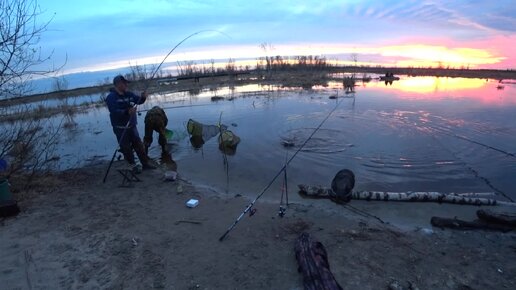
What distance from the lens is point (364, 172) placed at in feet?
28.2

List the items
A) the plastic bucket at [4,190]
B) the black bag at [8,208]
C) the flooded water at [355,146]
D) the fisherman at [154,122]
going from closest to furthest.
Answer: the black bag at [8,208] < the plastic bucket at [4,190] < the flooded water at [355,146] < the fisherman at [154,122]

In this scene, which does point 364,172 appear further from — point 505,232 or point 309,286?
point 309,286

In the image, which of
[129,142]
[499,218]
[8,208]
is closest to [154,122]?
[129,142]

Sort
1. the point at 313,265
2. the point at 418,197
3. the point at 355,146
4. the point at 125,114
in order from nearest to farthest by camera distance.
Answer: the point at 313,265 → the point at 418,197 → the point at 125,114 → the point at 355,146

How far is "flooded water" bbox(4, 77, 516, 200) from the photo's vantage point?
8.16m

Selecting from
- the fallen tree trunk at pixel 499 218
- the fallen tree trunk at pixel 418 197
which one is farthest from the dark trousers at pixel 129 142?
the fallen tree trunk at pixel 499 218

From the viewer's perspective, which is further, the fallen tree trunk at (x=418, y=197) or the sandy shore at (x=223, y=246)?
the fallen tree trunk at (x=418, y=197)

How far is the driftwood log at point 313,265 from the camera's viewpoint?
3.81 metres

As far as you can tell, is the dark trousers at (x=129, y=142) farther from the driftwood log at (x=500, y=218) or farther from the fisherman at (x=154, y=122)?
the driftwood log at (x=500, y=218)

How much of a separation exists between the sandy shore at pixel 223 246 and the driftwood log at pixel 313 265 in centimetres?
16

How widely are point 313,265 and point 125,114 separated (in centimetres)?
597

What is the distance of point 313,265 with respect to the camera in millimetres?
4145

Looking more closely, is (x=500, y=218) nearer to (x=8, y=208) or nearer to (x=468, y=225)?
(x=468, y=225)

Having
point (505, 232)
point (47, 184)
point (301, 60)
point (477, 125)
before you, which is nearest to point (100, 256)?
point (47, 184)
